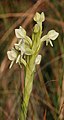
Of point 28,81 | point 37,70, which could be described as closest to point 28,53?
point 28,81

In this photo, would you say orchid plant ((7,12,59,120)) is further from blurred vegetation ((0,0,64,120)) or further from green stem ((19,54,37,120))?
blurred vegetation ((0,0,64,120))

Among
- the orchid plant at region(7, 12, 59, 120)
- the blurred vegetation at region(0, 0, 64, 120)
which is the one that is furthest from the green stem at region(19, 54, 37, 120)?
the blurred vegetation at region(0, 0, 64, 120)

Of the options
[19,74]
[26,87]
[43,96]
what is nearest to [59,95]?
[43,96]

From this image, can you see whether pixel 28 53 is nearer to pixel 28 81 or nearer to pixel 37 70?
pixel 28 81

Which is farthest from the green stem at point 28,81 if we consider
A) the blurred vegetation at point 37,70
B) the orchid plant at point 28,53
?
the blurred vegetation at point 37,70

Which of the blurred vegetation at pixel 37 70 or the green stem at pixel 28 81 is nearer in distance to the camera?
the green stem at pixel 28 81

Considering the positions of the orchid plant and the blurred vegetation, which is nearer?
the orchid plant

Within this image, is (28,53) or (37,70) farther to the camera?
(37,70)

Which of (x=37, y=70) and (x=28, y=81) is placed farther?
(x=37, y=70)

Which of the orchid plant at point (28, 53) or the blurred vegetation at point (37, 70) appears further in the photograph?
the blurred vegetation at point (37, 70)

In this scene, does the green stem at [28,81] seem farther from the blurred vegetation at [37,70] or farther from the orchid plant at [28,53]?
the blurred vegetation at [37,70]
